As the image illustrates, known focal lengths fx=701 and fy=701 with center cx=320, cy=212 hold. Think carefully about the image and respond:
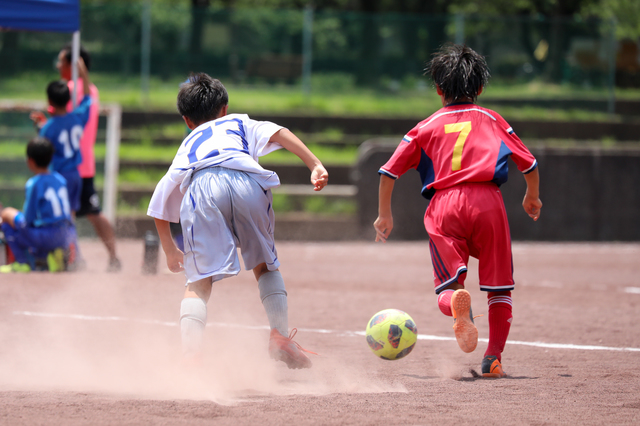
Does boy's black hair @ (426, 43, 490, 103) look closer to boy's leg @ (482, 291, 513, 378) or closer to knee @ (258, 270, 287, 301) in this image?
boy's leg @ (482, 291, 513, 378)

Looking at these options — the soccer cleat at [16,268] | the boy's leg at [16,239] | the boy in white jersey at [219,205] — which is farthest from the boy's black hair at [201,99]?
the soccer cleat at [16,268]

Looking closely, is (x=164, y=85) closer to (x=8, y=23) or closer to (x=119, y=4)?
(x=119, y=4)

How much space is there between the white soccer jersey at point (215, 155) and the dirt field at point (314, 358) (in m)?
0.88

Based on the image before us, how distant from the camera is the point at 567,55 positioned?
49.4ft

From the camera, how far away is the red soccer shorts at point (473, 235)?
375 centimetres

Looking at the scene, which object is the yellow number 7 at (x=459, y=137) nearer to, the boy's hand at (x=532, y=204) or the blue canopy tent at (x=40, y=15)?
the boy's hand at (x=532, y=204)

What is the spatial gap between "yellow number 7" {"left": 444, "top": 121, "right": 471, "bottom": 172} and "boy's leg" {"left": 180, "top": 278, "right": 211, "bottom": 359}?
4.79 feet

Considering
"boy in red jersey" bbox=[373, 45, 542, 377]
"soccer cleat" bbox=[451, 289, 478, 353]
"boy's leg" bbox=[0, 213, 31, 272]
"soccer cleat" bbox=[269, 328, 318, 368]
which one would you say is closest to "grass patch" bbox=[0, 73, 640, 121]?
"boy's leg" bbox=[0, 213, 31, 272]

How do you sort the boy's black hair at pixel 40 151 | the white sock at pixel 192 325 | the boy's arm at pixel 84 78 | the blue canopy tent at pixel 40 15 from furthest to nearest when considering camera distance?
1. the boy's arm at pixel 84 78
2. the blue canopy tent at pixel 40 15
3. the boy's black hair at pixel 40 151
4. the white sock at pixel 192 325

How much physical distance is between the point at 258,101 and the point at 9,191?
679 cm

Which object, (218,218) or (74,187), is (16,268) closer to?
(74,187)

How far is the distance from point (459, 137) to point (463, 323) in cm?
102

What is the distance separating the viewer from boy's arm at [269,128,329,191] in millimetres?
3553

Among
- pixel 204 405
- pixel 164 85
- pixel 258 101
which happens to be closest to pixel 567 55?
pixel 258 101
